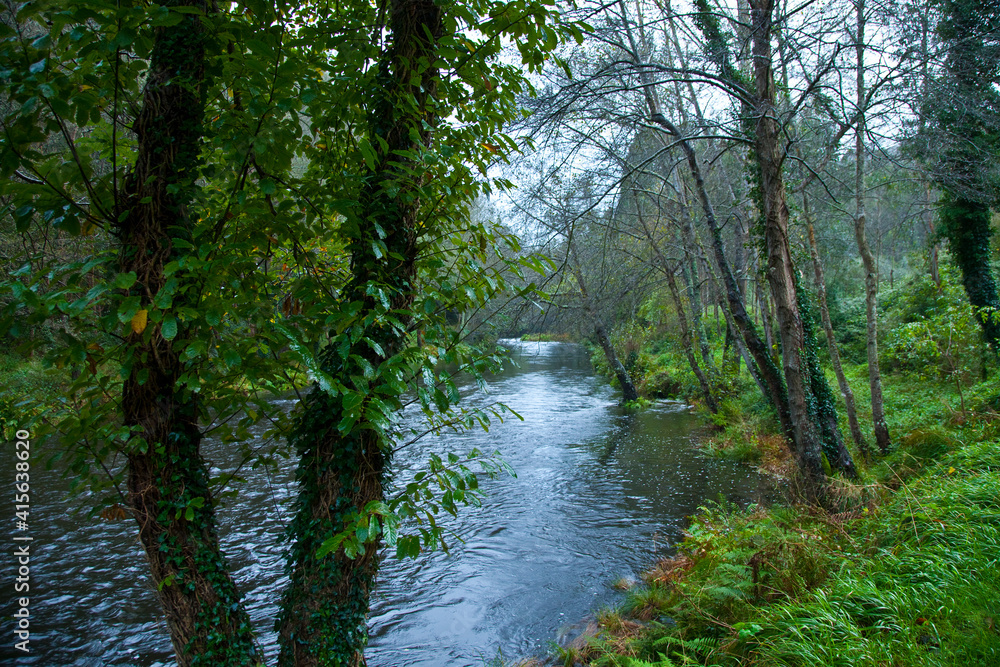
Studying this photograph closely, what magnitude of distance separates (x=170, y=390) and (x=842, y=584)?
4380 mm

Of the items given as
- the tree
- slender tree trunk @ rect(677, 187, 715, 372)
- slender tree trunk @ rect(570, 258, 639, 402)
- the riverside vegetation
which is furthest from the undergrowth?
slender tree trunk @ rect(570, 258, 639, 402)

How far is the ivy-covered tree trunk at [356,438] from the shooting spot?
2658 mm

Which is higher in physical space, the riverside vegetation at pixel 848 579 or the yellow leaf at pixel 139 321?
the yellow leaf at pixel 139 321

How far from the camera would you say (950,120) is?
6.92 metres

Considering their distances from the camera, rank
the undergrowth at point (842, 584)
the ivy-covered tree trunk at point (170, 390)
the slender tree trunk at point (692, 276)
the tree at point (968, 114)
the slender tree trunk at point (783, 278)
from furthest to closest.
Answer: the slender tree trunk at point (692, 276) → the slender tree trunk at point (783, 278) → the tree at point (968, 114) → the undergrowth at point (842, 584) → the ivy-covered tree trunk at point (170, 390)

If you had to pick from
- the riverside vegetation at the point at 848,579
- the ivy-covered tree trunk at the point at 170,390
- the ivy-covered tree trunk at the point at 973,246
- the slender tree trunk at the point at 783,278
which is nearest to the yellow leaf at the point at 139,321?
the ivy-covered tree trunk at the point at 170,390

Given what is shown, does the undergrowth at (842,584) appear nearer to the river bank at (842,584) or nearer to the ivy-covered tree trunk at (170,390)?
the river bank at (842,584)

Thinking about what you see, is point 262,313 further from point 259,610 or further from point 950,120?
point 950,120

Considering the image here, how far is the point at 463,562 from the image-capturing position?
271 inches

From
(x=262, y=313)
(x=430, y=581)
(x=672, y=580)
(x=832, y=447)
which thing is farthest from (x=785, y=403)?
(x=262, y=313)

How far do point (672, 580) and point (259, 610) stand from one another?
4.44 metres

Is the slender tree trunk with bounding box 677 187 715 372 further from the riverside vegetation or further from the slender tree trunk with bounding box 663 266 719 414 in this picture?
the riverside vegetation

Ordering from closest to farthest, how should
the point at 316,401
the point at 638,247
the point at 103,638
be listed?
the point at 316,401 < the point at 103,638 < the point at 638,247

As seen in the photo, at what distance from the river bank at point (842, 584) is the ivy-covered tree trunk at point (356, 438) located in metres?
2.19
